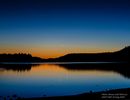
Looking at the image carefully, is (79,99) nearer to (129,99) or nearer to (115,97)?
(115,97)

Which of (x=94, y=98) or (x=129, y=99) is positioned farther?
(x=94, y=98)

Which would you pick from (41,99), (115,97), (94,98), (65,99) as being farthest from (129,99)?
(41,99)

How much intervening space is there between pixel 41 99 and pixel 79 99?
276 cm

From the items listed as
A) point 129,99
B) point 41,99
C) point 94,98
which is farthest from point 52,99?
point 129,99

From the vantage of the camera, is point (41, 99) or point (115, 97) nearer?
point (115, 97)

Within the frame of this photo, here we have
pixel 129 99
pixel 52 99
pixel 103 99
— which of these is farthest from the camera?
pixel 52 99

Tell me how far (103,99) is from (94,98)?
834 mm

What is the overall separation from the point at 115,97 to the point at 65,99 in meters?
3.64

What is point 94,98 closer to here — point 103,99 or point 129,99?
point 103,99

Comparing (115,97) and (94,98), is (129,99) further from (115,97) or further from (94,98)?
(94,98)

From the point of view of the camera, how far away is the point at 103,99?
17.5 metres

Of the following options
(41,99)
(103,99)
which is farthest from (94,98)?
(41,99)

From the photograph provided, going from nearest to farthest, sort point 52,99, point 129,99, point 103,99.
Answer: point 129,99 < point 103,99 < point 52,99

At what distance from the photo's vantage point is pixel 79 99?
18.6 m
